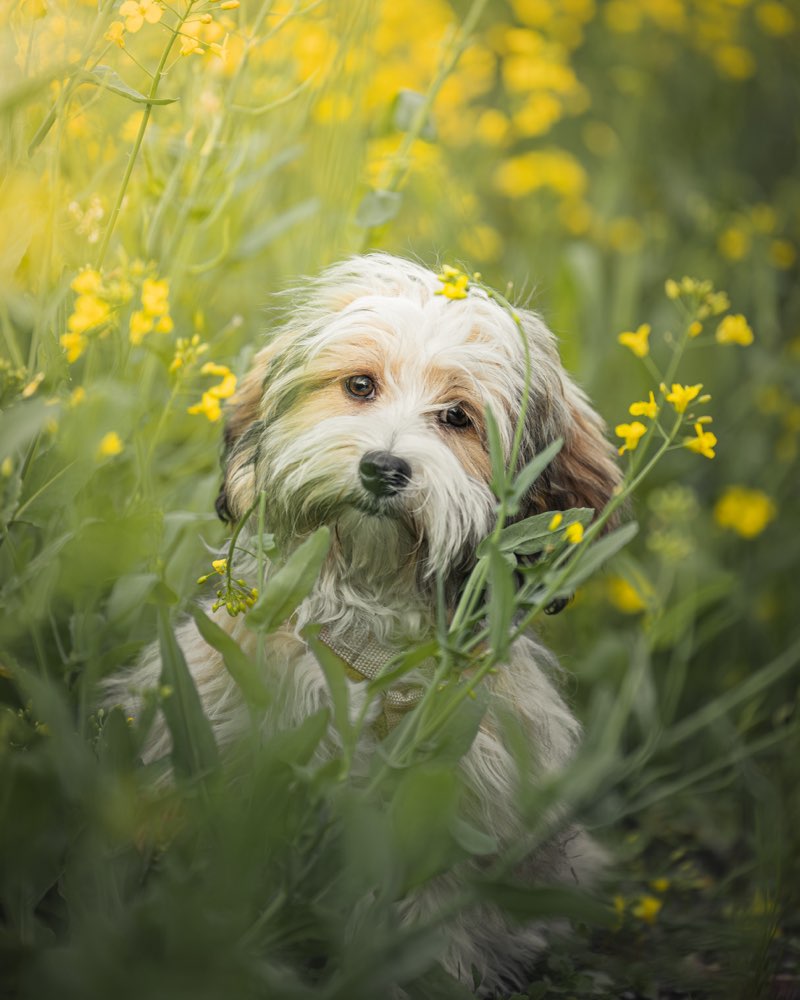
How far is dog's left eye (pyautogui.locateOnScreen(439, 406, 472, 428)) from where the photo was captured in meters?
1.82

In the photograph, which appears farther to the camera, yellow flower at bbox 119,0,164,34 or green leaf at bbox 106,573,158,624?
green leaf at bbox 106,573,158,624

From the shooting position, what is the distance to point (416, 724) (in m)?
1.41

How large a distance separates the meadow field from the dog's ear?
0.07 meters

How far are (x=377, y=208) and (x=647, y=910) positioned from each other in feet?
5.07

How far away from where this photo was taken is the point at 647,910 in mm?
2145

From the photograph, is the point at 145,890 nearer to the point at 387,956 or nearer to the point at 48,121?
the point at 387,956

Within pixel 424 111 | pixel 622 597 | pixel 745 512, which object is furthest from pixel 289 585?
pixel 745 512

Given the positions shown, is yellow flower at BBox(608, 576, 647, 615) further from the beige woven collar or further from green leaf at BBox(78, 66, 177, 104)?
green leaf at BBox(78, 66, 177, 104)

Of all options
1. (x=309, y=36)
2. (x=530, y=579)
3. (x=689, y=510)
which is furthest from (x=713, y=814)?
(x=309, y=36)

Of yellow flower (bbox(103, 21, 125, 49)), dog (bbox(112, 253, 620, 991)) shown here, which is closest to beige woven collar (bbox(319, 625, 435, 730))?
dog (bbox(112, 253, 620, 991))

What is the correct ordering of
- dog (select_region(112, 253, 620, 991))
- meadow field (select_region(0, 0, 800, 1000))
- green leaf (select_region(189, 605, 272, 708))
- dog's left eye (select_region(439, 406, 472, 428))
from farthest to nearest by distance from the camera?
A: dog's left eye (select_region(439, 406, 472, 428)) → dog (select_region(112, 253, 620, 991)) → green leaf (select_region(189, 605, 272, 708)) → meadow field (select_region(0, 0, 800, 1000))

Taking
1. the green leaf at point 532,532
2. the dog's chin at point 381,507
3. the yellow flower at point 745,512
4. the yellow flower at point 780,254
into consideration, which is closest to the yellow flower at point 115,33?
the dog's chin at point 381,507

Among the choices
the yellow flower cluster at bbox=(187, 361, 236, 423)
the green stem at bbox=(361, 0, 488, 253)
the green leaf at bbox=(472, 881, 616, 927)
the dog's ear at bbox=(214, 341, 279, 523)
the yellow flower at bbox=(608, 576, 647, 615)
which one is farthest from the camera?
the yellow flower at bbox=(608, 576, 647, 615)

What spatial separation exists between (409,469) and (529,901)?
70 centimetres
